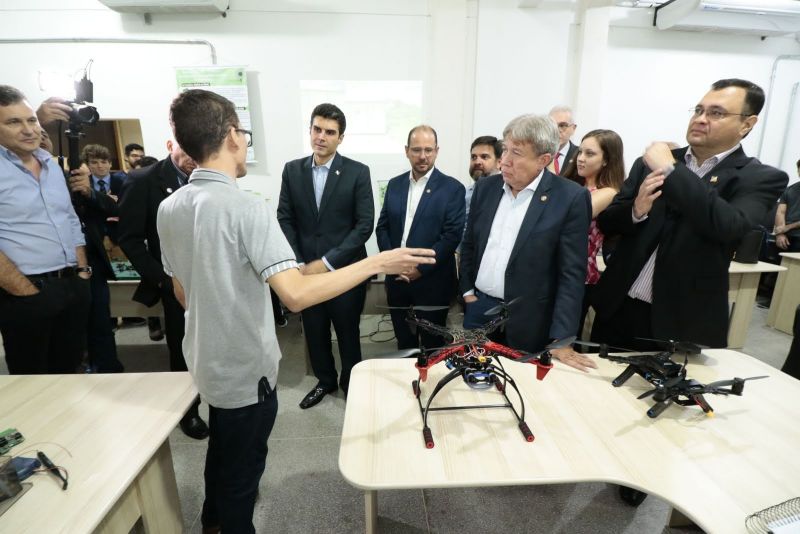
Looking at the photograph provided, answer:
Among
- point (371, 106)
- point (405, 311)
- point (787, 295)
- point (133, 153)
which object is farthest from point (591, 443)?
point (133, 153)

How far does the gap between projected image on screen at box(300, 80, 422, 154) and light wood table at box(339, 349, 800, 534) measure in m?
3.28

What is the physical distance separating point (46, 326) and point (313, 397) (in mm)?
1485

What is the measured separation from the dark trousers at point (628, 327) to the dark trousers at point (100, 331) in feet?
10.4

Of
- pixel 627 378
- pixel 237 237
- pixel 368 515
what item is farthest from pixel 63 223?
pixel 627 378

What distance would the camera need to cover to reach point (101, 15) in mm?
3869

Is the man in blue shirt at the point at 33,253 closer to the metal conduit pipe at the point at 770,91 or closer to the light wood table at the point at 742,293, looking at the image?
the light wood table at the point at 742,293

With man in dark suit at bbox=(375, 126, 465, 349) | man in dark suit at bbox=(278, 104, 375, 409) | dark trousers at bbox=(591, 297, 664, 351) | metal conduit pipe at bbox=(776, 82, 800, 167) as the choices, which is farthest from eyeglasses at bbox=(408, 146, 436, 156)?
metal conduit pipe at bbox=(776, 82, 800, 167)

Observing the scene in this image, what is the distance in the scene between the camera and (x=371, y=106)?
4.11 m

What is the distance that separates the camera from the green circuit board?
1.09m

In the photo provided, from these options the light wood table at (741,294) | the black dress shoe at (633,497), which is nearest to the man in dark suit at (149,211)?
the black dress shoe at (633,497)

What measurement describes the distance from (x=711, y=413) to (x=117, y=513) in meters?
1.80

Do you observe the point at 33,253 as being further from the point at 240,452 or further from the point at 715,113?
the point at 715,113

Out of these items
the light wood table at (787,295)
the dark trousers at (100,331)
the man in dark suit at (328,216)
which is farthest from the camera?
the light wood table at (787,295)

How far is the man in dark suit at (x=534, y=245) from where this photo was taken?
164cm
